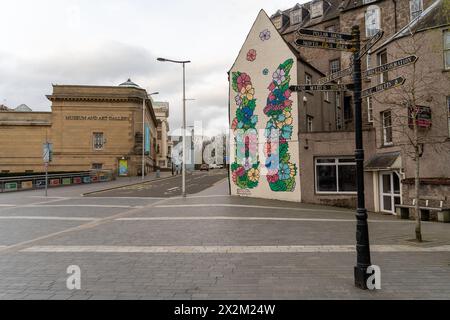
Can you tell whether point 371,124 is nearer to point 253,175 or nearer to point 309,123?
point 309,123

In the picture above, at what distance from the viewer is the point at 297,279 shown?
5.98 metres

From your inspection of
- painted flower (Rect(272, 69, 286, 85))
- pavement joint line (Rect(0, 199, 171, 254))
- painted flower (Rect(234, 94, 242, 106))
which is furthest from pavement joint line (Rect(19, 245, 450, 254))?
painted flower (Rect(234, 94, 242, 106))

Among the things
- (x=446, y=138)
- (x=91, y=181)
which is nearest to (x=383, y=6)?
(x=446, y=138)

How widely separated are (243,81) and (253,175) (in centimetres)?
651

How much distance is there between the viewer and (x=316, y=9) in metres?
37.4

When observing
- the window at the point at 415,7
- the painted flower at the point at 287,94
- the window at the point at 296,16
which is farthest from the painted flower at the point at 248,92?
the window at the point at 296,16

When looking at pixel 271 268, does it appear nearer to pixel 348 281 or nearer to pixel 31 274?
pixel 348 281

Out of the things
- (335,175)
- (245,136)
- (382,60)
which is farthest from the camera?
(245,136)

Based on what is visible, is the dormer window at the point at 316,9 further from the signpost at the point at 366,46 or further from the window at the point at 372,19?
the signpost at the point at 366,46

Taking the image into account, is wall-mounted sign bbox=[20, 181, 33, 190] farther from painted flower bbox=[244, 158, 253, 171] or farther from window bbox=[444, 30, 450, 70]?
window bbox=[444, 30, 450, 70]

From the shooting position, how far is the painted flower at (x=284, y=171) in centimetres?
2147

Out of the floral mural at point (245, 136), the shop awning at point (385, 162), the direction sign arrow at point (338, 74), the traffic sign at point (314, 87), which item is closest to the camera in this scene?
the traffic sign at point (314, 87)

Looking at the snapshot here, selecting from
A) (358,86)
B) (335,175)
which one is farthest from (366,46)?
(335,175)
